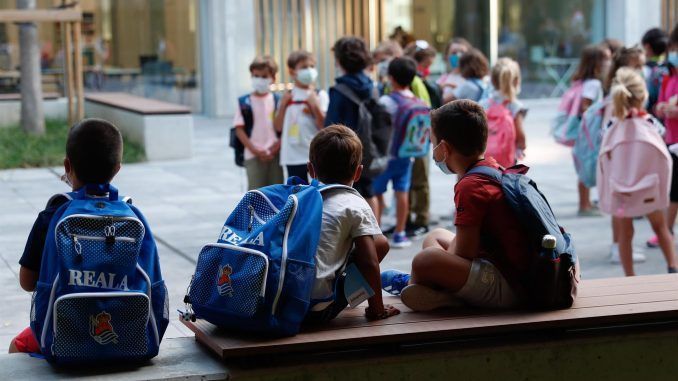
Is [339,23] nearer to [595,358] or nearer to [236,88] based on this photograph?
[236,88]

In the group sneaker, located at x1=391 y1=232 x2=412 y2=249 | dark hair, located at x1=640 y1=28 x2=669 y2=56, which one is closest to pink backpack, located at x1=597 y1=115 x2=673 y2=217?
sneaker, located at x1=391 y1=232 x2=412 y2=249

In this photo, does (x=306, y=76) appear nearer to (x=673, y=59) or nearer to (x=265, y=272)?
(x=673, y=59)

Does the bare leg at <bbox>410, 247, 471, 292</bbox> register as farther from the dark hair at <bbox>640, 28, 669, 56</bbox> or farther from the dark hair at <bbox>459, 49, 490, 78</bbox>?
the dark hair at <bbox>640, 28, 669, 56</bbox>

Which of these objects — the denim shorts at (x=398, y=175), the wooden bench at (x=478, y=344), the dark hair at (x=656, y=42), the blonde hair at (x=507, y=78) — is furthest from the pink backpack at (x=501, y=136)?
the wooden bench at (x=478, y=344)

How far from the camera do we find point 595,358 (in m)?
4.63

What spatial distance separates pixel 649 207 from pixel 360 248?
3614mm

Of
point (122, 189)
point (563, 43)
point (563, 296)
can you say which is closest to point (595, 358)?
point (563, 296)

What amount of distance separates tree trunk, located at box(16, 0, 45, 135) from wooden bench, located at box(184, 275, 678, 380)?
523 inches

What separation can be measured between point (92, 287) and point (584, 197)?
289 inches

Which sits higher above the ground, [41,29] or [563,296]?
[41,29]

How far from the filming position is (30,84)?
17125mm

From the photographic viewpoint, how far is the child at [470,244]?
179 inches

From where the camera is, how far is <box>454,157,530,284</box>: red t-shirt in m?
4.53

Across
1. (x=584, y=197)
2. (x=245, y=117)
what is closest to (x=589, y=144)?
(x=584, y=197)
